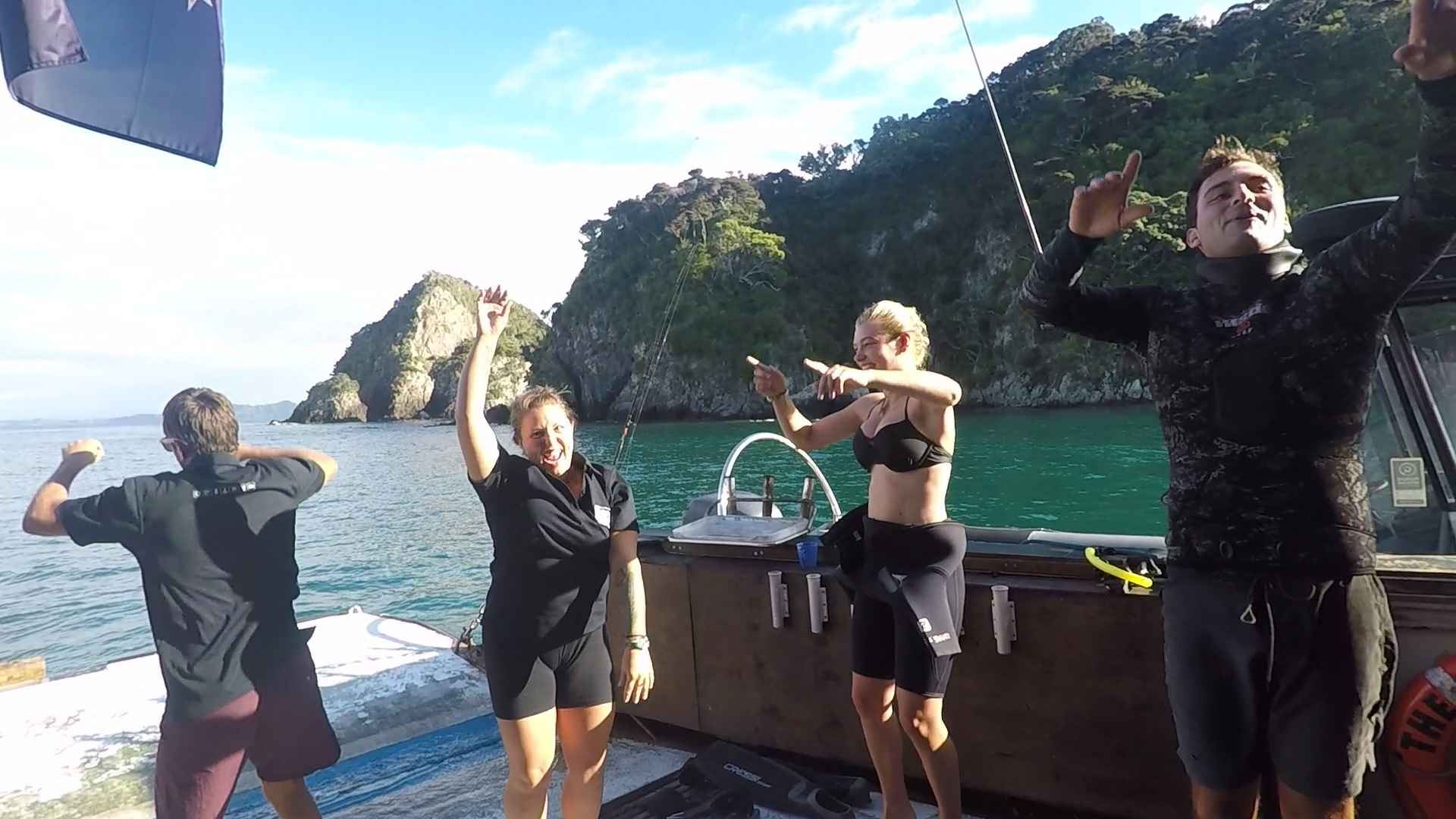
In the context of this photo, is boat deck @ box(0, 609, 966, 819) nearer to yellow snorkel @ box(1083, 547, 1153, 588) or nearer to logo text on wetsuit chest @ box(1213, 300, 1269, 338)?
yellow snorkel @ box(1083, 547, 1153, 588)

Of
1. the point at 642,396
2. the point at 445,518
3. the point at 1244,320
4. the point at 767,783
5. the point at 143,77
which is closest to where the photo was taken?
the point at 1244,320

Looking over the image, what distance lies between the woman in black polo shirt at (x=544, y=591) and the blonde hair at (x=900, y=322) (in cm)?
116

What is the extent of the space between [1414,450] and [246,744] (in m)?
4.21

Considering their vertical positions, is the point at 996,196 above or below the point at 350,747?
above

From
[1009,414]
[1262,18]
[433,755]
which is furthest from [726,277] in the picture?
[433,755]

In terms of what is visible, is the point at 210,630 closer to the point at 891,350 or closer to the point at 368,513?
the point at 891,350

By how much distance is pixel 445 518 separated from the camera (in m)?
29.6

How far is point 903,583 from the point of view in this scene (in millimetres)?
2711

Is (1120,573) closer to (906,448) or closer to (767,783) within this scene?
(906,448)

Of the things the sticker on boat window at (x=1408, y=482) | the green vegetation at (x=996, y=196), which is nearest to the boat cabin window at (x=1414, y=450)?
Answer: the sticker on boat window at (x=1408, y=482)

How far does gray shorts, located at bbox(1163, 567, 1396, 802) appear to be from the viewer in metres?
1.71

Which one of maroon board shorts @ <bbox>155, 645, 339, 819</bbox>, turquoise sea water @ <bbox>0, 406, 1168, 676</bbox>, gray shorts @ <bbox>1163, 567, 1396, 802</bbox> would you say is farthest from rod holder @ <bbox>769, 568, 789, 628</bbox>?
turquoise sea water @ <bbox>0, 406, 1168, 676</bbox>

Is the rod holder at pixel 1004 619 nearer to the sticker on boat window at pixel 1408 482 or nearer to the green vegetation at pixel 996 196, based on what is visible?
the sticker on boat window at pixel 1408 482

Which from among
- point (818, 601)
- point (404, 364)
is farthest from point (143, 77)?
point (404, 364)
